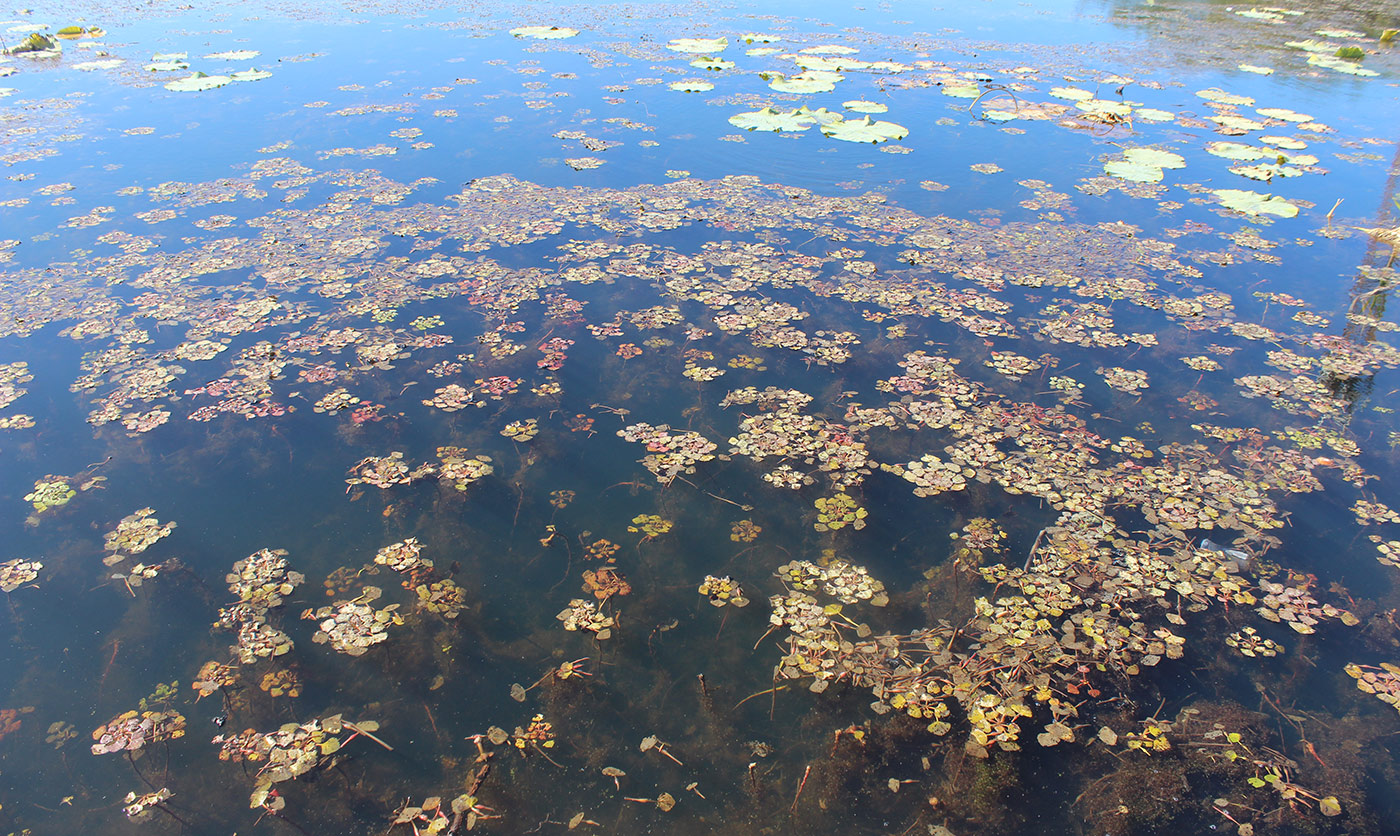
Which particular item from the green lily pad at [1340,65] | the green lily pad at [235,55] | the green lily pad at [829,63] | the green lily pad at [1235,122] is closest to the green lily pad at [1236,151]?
the green lily pad at [1235,122]

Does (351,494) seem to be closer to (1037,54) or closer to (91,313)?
(91,313)

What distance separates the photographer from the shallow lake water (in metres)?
3.70

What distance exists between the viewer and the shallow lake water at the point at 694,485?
370 cm

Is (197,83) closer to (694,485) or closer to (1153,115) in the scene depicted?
(694,485)

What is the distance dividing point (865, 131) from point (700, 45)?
7614mm

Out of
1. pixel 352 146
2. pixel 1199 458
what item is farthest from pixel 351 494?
pixel 352 146

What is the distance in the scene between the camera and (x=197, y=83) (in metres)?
14.2

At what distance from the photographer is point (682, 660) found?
422 cm

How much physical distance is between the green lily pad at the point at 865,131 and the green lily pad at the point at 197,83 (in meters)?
12.8

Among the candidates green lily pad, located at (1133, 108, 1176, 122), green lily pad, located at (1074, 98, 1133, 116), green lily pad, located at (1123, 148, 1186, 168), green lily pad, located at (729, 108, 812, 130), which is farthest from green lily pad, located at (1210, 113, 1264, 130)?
green lily pad, located at (729, 108, 812, 130)

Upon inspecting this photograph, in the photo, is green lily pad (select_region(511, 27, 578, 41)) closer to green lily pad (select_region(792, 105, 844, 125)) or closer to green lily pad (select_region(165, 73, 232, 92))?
green lily pad (select_region(165, 73, 232, 92))

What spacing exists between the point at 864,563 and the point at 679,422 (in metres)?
2.10

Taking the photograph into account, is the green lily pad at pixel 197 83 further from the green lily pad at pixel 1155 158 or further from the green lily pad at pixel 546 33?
the green lily pad at pixel 1155 158

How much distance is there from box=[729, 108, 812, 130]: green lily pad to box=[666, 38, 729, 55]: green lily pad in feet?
18.2
